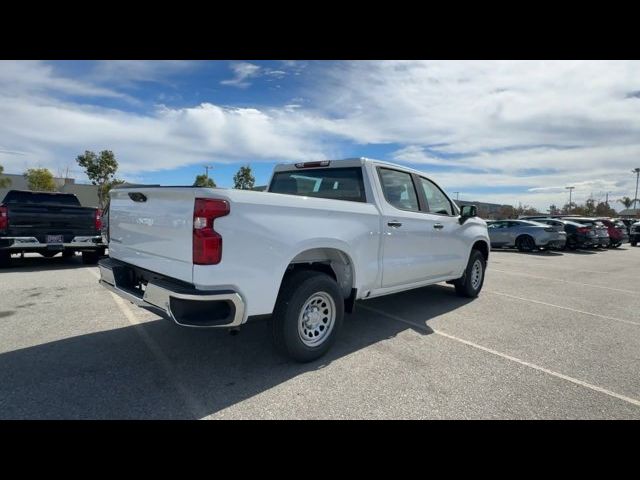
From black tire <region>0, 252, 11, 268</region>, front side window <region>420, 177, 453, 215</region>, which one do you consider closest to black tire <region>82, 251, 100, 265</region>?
black tire <region>0, 252, 11, 268</region>

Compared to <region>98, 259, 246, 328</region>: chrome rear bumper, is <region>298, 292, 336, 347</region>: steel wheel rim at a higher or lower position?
lower

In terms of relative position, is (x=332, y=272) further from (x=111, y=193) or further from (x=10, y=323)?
(x=10, y=323)

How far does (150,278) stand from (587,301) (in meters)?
7.24

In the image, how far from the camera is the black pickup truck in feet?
25.2

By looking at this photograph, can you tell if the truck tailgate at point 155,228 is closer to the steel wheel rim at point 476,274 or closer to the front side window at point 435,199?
the front side window at point 435,199

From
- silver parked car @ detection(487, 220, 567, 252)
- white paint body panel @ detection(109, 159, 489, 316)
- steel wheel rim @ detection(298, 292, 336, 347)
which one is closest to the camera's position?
white paint body panel @ detection(109, 159, 489, 316)

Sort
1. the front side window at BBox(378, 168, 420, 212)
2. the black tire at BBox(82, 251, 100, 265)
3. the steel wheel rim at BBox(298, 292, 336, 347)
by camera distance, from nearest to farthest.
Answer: the steel wheel rim at BBox(298, 292, 336, 347)
the front side window at BBox(378, 168, 420, 212)
the black tire at BBox(82, 251, 100, 265)

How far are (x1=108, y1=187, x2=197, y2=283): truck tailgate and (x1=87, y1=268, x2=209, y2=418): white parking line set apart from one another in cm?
91

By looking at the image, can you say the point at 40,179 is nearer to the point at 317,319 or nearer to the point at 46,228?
the point at 46,228

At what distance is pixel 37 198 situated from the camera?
974 cm

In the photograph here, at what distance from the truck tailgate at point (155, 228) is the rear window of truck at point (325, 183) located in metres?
1.96

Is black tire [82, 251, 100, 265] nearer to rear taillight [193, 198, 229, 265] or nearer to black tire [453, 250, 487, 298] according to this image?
rear taillight [193, 198, 229, 265]
